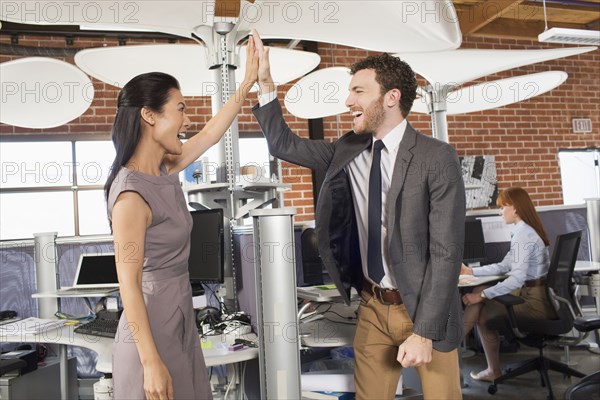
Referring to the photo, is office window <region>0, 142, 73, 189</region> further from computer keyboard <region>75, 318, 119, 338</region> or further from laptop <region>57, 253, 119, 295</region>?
computer keyboard <region>75, 318, 119, 338</region>

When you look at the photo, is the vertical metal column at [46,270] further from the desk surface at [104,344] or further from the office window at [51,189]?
the office window at [51,189]

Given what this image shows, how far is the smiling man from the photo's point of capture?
1.60 m

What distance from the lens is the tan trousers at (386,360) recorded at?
170 cm

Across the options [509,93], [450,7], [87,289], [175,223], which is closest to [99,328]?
[87,289]

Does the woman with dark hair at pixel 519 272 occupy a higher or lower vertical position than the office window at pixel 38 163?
lower

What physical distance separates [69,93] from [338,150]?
189cm

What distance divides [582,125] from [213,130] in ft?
21.1

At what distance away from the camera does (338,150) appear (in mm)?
1896

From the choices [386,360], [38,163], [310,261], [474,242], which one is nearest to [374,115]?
[386,360]

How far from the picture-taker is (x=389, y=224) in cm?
167

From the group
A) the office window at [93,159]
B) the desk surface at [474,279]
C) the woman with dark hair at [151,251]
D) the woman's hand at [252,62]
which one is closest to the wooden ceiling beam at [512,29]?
the desk surface at [474,279]

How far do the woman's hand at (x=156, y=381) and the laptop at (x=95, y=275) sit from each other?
169cm

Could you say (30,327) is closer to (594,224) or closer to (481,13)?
(594,224)

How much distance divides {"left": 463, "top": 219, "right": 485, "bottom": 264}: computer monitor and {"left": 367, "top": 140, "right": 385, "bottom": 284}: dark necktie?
8.70 feet
